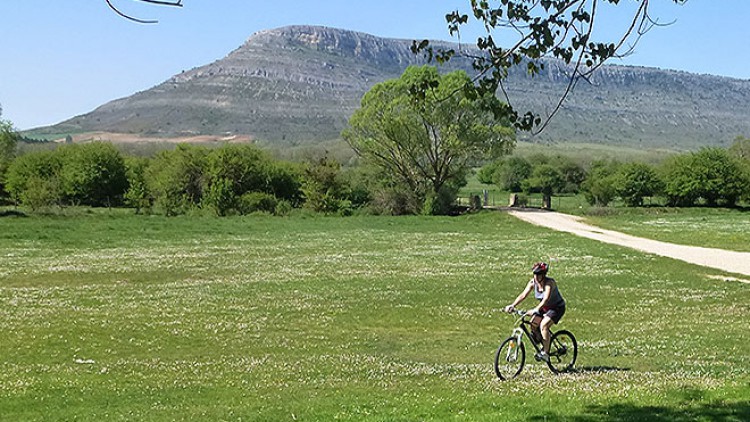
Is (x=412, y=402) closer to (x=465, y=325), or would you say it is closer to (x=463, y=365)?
(x=463, y=365)

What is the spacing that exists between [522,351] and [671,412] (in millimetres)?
3947

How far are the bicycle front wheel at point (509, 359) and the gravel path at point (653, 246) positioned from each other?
67.9 ft

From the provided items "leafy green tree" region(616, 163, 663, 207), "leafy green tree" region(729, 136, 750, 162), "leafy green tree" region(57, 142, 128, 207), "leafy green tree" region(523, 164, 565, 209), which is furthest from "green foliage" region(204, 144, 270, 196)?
"leafy green tree" region(729, 136, 750, 162)

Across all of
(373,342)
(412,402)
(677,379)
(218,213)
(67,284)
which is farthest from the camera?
(218,213)

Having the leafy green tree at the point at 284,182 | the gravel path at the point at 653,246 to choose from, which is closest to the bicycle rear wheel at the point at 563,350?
the gravel path at the point at 653,246

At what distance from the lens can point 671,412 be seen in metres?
11.0

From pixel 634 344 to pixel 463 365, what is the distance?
5.22 metres

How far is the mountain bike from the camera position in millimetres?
14398

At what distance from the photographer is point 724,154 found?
86.2 meters

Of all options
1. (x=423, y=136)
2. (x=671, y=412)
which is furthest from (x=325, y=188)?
(x=671, y=412)

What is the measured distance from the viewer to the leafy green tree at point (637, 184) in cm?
8519

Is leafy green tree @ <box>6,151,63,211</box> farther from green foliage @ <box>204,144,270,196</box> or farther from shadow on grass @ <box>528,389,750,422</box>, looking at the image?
shadow on grass @ <box>528,389,750,422</box>

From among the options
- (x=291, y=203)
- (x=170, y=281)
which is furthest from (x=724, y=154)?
(x=170, y=281)

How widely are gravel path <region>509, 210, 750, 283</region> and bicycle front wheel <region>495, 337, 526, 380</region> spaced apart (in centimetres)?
2069
